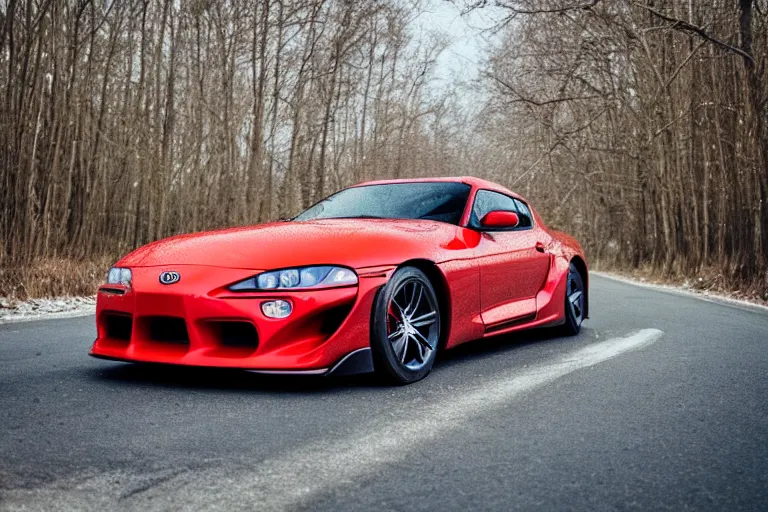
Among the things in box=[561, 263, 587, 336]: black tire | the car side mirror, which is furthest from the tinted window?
box=[561, 263, 587, 336]: black tire

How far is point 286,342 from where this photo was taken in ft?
11.7

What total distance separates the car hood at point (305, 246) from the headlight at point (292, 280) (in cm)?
4

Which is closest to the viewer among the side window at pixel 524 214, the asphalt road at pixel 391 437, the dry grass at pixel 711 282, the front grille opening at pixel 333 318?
the asphalt road at pixel 391 437

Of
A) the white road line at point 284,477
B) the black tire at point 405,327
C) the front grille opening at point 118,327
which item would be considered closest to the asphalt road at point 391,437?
the white road line at point 284,477

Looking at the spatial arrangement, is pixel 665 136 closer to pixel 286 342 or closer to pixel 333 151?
pixel 333 151

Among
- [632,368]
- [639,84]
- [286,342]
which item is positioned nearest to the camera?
[286,342]

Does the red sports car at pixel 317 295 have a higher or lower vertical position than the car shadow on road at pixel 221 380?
higher

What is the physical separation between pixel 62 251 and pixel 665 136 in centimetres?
1460

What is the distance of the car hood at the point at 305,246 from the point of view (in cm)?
375

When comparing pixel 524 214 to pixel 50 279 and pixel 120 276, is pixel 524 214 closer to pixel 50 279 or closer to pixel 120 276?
pixel 120 276

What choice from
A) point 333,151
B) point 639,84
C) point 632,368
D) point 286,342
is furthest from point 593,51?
point 286,342

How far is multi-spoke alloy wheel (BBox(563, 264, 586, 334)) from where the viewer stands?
6188 mm

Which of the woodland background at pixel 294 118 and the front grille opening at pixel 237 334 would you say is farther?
the woodland background at pixel 294 118

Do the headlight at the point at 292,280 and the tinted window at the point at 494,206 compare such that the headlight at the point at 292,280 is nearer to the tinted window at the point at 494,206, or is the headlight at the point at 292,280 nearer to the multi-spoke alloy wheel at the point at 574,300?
the tinted window at the point at 494,206
